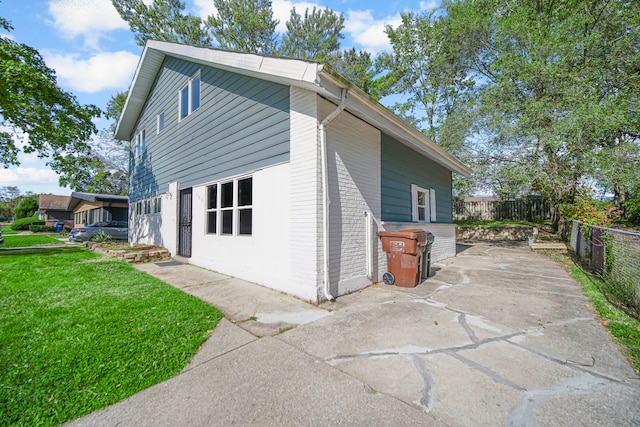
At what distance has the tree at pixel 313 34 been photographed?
19.4 m

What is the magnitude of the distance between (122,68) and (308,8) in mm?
13161

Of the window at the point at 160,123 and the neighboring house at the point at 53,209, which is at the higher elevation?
the window at the point at 160,123

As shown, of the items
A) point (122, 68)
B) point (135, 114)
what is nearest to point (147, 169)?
point (135, 114)

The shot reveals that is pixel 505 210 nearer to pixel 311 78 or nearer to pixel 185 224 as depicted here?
pixel 311 78

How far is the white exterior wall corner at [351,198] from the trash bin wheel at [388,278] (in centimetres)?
19

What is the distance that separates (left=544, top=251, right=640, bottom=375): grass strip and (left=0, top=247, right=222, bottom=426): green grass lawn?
4.43 metres

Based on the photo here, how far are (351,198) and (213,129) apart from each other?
434 cm

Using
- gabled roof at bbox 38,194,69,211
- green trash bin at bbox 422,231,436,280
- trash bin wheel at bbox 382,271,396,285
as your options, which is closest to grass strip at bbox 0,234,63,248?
trash bin wheel at bbox 382,271,396,285

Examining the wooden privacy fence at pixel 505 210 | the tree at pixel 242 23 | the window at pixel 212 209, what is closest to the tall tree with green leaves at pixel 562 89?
the wooden privacy fence at pixel 505 210

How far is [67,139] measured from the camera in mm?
12766

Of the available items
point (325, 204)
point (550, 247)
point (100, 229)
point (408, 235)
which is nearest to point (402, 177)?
point (408, 235)

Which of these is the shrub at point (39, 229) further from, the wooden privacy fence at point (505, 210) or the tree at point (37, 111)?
the wooden privacy fence at point (505, 210)

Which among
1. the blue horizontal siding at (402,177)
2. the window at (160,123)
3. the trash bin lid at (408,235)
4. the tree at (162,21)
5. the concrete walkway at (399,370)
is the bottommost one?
the concrete walkway at (399,370)

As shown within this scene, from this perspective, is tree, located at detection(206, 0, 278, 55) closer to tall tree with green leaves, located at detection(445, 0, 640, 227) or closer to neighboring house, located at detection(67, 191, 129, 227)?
neighboring house, located at detection(67, 191, 129, 227)
